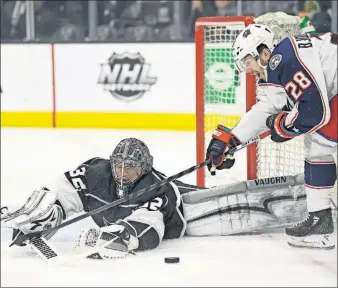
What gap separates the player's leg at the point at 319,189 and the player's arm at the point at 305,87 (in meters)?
0.13

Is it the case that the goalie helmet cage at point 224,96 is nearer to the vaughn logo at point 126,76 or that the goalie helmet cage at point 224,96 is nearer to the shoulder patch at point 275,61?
the shoulder patch at point 275,61


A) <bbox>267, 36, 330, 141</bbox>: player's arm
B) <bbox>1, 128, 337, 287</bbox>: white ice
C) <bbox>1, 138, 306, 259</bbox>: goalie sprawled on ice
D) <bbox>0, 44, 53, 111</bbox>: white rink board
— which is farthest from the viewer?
<bbox>0, 44, 53, 111</bbox>: white rink board

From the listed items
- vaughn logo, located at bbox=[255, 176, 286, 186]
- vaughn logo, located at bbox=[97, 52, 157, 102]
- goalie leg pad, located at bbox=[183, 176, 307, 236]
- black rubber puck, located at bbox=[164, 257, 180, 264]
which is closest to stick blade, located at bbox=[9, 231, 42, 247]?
black rubber puck, located at bbox=[164, 257, 180, 264]

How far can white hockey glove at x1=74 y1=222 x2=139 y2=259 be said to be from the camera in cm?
294

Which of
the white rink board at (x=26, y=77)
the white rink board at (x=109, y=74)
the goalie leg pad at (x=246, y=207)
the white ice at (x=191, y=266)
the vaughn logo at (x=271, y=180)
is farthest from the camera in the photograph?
the white rink board at (x=26, y=77)

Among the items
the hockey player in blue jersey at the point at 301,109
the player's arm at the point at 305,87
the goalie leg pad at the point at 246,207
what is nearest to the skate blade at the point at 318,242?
the hockey player in blue jersey at the point at 301,109

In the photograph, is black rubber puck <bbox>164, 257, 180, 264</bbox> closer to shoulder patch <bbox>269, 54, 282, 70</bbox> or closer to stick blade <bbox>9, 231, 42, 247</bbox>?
stick blade <bbox>9, 231, 42, 247</bbox>

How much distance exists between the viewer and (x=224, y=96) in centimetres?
421

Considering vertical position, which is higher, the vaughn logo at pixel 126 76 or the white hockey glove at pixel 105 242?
the vaughn logo at pixel 126 76

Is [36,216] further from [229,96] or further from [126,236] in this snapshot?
[229,96]

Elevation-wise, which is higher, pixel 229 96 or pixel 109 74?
pixel 109 74

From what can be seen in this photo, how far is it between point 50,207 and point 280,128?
2.90 ft

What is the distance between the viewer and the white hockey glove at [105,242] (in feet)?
9.65

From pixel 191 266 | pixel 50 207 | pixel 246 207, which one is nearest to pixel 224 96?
pixel 246 207
